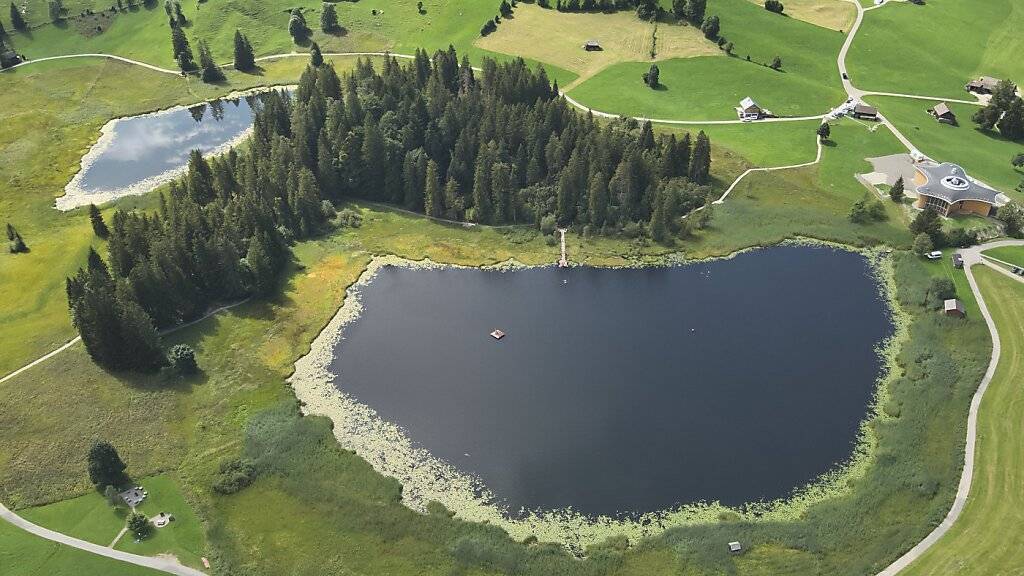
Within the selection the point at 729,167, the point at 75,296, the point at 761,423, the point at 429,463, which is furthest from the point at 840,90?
the point at 75,296

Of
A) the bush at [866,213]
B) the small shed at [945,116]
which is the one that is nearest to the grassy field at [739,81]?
the small shed at [945,116]

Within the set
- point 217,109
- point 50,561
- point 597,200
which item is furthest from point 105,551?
point 217,109

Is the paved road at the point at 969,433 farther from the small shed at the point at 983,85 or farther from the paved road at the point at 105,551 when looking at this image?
the paved road at the point at 105,551

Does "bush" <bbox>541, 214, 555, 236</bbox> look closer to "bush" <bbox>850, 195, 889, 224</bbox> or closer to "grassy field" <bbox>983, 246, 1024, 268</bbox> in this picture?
"bush" <bbox>850, 195, 889, 224</bbox>

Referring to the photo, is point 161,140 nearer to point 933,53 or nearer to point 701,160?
point 701,160

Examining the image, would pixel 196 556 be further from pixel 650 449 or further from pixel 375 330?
pixel 650 449
